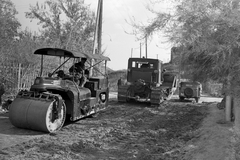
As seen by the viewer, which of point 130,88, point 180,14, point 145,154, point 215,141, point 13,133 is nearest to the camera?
point 145,154

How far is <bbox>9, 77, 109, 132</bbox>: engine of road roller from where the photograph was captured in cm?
645

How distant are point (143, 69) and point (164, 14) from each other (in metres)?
6.82

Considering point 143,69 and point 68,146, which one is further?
point 143,69

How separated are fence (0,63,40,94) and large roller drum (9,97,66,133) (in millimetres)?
4969

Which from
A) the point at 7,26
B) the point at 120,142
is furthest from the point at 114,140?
the point at 7,26

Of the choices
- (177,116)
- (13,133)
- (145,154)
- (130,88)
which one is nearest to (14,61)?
(130,88)

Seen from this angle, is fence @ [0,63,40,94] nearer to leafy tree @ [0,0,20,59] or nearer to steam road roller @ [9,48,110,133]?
leafy tree @ [0,0,20,59]

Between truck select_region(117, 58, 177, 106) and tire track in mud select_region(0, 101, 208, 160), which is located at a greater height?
truck select_region(117, 58, 177, 106)

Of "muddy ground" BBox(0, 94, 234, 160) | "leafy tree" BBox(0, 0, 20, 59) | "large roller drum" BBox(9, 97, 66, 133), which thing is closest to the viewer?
"muddy ground" BBox(0, 94, 234, 160)

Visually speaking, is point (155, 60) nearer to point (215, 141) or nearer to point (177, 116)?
point (177, 116)

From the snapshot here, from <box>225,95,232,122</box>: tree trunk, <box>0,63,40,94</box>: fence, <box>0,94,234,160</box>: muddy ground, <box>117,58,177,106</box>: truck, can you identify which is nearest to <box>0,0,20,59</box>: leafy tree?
<box>0,63,40,94</box>: fence

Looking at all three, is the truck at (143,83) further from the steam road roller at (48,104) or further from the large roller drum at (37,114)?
the large roller drum at (37,114)

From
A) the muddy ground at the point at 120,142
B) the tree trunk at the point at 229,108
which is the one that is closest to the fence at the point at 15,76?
the muddy ground at the point at 120,142

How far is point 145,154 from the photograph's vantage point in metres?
5.43
